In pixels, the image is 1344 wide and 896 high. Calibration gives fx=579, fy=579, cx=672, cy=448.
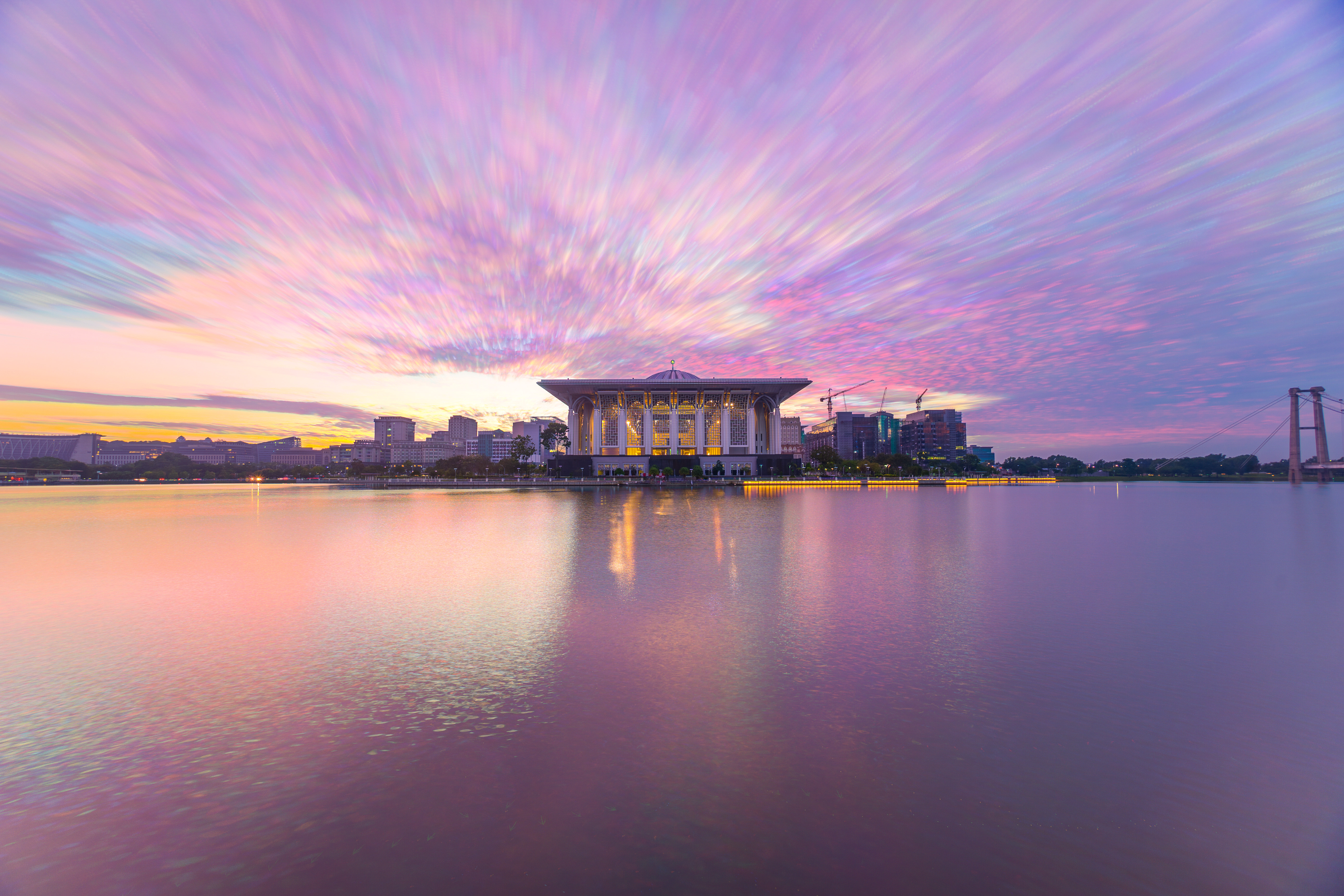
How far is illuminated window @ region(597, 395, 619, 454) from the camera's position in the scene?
133500 mm

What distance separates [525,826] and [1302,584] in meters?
26.0

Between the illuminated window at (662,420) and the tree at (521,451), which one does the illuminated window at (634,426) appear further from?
the tree at (521,451)

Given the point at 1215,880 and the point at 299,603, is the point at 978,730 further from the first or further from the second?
the point at 299,603

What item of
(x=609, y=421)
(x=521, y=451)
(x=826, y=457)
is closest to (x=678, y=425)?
(x=609, y=421)

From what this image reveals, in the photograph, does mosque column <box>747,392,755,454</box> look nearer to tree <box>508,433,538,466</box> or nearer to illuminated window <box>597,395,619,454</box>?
illuminated window <box>597,395,619,454</box>

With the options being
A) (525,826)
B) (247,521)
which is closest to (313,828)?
(525,826)

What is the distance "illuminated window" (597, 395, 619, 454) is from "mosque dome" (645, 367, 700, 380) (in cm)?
1149

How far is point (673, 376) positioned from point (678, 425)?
15.0 meters

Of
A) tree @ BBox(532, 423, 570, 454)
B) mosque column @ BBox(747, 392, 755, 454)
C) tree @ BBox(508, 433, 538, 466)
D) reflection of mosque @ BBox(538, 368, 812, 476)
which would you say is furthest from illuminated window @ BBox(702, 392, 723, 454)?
tree @ BBox(508, 433, 538, 466)

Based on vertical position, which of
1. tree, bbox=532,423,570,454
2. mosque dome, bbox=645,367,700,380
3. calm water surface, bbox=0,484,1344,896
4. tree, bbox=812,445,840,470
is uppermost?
mosque dome, bbox=645,367,700,380

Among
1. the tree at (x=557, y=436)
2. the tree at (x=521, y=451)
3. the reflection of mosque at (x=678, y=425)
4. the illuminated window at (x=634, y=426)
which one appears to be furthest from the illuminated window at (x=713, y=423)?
the tree at (x=521, y=451)

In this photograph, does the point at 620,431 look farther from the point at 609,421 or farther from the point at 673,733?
the point at 673,733

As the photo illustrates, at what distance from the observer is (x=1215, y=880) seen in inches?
205

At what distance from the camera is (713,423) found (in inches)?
5246
